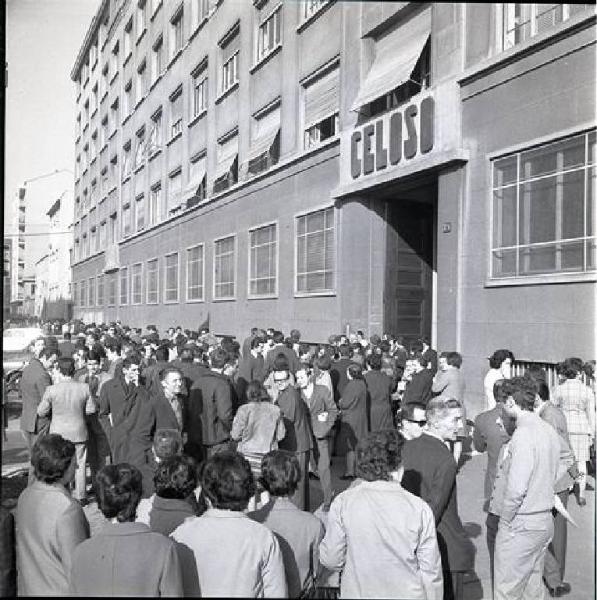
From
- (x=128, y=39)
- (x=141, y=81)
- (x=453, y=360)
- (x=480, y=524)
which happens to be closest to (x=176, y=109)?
(x=141, y=81)

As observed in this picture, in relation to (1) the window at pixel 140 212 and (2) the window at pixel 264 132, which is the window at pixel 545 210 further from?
(1) the window at pixel 140 212

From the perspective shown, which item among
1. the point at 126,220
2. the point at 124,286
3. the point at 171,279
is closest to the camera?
the point at 126,220

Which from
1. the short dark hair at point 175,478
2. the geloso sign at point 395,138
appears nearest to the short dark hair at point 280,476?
the short dark hair at point 175,478

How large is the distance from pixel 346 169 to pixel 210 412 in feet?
25.3

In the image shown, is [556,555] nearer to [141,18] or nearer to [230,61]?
[141,18]

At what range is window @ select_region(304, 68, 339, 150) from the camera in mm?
12771

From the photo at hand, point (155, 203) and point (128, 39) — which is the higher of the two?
point (128, 39)

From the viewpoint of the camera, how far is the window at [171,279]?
14125mm

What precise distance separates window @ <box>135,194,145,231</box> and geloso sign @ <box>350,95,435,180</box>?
425 cm

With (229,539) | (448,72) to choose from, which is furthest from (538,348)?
(229,539)

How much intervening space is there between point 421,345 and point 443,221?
226 cm

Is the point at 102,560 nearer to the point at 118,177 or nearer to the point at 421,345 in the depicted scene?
the point at 421,345

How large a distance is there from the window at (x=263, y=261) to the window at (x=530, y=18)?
20.0ft

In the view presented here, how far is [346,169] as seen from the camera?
13141 millimetres
